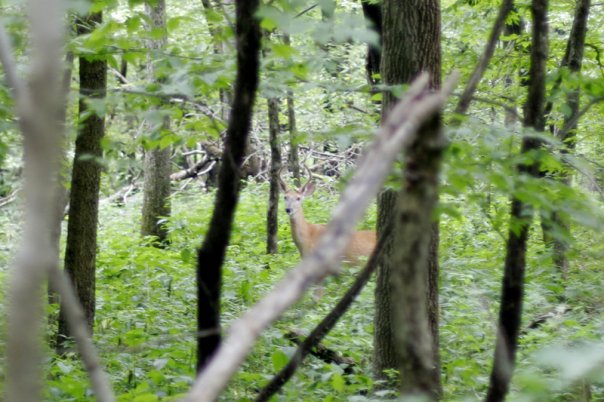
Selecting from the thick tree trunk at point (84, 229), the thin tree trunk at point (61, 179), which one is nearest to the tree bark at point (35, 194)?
the thin tree trunk at point (61, 179)

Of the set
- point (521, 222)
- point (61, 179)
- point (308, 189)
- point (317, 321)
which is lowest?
point (317, 321)

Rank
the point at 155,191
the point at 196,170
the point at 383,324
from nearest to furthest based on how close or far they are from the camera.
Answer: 1. the point at 383,324
2. the point at 155,191
3. the point at 196,170

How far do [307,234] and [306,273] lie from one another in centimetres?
1141

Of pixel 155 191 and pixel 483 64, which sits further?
pixel 155 191

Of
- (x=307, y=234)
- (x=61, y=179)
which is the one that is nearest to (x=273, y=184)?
(x=307, y=234)

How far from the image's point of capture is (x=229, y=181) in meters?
2.77

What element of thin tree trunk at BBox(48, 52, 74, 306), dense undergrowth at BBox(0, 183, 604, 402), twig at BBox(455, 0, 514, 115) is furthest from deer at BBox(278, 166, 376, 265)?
twig at BBox(455, 0, 514, 115)

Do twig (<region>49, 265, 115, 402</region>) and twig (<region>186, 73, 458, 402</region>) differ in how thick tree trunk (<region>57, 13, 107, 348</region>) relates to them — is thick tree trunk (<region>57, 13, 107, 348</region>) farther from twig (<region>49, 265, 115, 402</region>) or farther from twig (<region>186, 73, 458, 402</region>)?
twig (<region>186, 73, 458, 402</region>)

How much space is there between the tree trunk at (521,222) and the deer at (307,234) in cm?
809

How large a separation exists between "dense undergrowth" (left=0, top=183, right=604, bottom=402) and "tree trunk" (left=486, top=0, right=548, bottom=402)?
0.20m

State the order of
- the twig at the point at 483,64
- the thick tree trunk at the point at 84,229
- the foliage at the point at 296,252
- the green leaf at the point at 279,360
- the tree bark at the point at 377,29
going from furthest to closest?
the tree bark at the point at 377,29, the thick tree trunk at the point at 84,229, the green leaf at the point at 279,360, the foliage at the point at 296,252, the twig at the point at 483,64

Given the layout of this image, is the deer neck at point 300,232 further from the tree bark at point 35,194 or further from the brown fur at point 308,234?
the tree bark at point 35,194

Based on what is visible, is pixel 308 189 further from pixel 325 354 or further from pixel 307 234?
pixel 325 354

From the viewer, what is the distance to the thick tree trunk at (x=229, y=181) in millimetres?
2559
